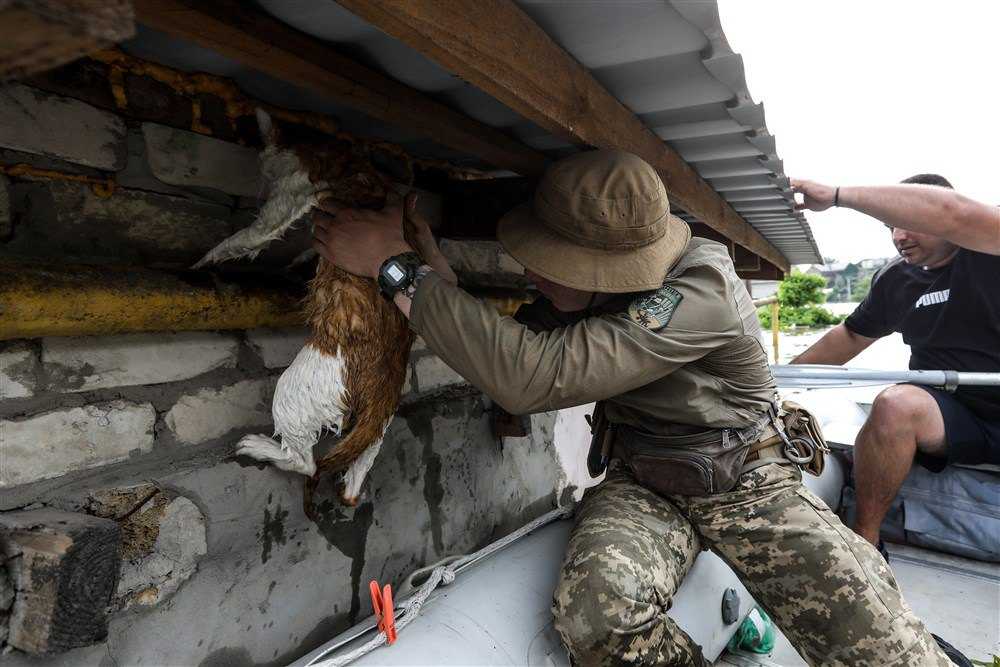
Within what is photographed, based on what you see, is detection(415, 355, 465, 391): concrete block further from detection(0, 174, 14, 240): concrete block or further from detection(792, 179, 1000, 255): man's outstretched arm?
detection(792, 179, 1000, 255): man's outstretched arm

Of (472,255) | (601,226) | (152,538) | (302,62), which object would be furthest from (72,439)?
(472,255)

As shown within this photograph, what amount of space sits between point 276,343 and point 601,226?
1056 millimetres

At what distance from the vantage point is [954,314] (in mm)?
3275

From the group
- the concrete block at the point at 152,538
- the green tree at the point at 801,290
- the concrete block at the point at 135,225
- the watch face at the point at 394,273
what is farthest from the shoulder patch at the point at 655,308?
the green tree at the point at 801,290

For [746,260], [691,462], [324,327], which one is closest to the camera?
[324,327]

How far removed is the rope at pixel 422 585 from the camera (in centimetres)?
142

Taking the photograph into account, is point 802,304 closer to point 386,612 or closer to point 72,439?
point 386,612

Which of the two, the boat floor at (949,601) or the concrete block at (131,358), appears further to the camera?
the boat floor at (949,601)

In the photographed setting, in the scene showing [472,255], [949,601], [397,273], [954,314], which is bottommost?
[949,601]

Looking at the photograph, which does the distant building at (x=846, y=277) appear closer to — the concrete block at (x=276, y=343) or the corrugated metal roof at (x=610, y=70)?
the corrugated metal roof at (x=610, y=70)

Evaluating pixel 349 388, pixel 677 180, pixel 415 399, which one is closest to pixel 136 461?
pixel 349 388

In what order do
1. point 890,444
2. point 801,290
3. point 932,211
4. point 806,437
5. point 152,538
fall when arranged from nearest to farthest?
point 152,538 → point 806,437 → point 932,211 → point 890,444 → point 801,290

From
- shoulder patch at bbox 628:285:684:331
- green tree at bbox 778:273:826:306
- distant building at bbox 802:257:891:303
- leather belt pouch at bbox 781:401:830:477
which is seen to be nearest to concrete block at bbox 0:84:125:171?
shoulder patch at bbox 628:285:684:331

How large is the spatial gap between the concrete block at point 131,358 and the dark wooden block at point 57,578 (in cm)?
31
